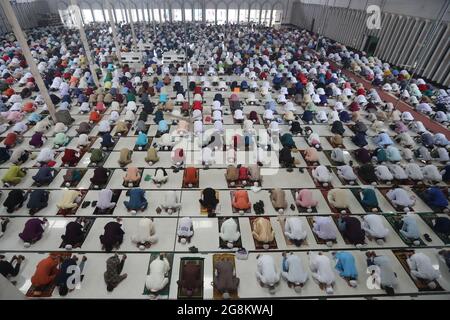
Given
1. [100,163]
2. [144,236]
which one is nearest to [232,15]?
[100,163]

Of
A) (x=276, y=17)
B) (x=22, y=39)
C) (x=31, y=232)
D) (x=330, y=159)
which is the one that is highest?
(x=22, y=39)

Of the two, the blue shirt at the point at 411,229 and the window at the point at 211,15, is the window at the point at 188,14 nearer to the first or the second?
the window at the point at 211,15

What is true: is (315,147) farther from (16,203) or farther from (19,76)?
(19,76)

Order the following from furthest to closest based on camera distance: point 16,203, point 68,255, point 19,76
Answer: point 19,76 → point 16,203 → point 68,255

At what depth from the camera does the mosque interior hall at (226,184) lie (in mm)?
6273

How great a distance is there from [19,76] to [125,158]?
14.2m

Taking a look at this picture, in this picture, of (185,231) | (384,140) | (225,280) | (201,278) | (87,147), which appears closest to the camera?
(225,280)

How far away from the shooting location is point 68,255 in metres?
6.88

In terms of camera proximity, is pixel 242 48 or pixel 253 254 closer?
pixel 253 254

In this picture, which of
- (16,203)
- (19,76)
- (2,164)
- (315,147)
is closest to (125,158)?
(16,203)

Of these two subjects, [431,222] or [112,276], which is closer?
[112,276]

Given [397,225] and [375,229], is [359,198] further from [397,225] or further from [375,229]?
[375,229]

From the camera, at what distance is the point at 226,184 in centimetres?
926

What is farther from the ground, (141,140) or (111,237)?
(111,237)
